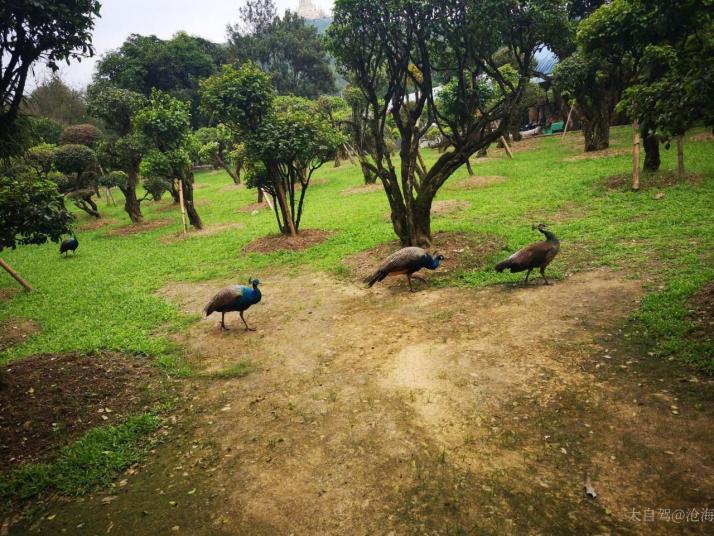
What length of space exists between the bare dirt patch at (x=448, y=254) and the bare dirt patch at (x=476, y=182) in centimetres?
879

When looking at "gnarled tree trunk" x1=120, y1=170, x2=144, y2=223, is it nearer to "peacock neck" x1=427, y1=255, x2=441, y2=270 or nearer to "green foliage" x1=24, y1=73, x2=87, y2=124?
"peacock neck" x1=427, y1=255, x2=441, y2=270

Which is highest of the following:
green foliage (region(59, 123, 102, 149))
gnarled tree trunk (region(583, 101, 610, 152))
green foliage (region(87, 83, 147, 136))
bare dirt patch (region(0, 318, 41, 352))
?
green foliage (region(87, 83, 147, 136))

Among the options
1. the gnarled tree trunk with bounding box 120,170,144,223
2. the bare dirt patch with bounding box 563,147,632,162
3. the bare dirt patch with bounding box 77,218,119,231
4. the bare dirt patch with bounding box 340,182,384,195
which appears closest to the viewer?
the bare dirt patch with bounding box 563,147,632,162

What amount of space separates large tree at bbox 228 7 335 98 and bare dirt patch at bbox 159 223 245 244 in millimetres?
43194

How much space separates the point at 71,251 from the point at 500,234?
19.0 meters

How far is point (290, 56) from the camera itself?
60.3 m

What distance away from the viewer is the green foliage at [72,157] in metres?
24.1

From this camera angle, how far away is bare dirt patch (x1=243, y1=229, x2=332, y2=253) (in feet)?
50.1

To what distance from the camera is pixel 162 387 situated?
22.8 feet

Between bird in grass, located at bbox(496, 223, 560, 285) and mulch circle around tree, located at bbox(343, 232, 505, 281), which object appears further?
mulch circle around tree, located at bbox(343, 232, 505, 281)

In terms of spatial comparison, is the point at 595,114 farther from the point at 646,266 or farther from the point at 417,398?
the point at 417,398

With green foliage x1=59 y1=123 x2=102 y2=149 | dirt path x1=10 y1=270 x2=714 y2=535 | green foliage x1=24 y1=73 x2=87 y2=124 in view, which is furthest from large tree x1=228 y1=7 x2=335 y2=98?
dirt path x1=10 y1=270 x2=714 y2=535

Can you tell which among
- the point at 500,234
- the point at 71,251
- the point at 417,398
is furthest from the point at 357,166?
the point at 417,398

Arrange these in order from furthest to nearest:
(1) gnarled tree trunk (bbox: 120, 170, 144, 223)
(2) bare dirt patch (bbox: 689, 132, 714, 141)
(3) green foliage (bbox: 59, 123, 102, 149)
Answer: (3) green foliage (bbox: 59, 123, 102, 149) → (1) gnarled tree trunk (bbox: 120, 170, 144, 223) → (2) bare dirt patch (bbox: 689, 132, 714, 141)
